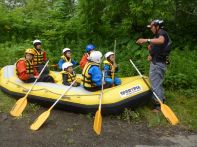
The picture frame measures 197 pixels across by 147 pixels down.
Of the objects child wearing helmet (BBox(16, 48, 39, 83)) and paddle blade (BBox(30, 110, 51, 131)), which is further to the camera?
child wearing helmet (BBox(16, 48, 39, 83))

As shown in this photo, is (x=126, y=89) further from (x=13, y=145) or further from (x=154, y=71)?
(x=13, y=145)

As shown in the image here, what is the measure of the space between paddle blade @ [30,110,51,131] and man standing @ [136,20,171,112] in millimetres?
2253

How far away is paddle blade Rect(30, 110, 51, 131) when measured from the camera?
8383mm

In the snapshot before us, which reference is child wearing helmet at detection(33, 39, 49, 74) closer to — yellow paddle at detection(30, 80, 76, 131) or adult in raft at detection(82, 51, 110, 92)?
adult in raft at detection(82, 51, 110, 92)

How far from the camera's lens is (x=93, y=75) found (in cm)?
907

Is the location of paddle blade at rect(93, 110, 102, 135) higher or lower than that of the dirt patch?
higher

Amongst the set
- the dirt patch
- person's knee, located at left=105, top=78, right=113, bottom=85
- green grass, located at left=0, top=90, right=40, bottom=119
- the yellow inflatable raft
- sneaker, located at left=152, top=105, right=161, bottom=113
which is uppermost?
person's knee, located at left=105, top=78, right=113, bottom=85

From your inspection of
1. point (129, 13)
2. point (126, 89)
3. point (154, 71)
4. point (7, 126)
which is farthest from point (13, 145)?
point (129, 13)

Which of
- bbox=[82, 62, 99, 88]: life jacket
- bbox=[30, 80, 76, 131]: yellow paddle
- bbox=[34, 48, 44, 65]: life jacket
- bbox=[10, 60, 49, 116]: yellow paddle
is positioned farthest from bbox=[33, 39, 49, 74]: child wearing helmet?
bbox=[30, 80, 76, 131]: yellow paddle

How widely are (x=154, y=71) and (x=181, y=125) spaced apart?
121cm

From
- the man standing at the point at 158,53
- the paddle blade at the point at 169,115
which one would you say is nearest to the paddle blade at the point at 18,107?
the man standing at the point at 158,53

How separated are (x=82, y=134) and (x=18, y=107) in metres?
1.66

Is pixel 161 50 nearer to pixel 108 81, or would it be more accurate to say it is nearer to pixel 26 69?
pixel 108 81

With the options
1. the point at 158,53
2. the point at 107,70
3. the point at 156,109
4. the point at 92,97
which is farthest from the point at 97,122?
the point at 158,53
